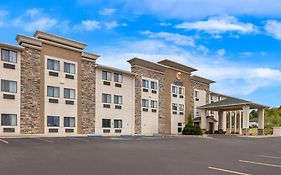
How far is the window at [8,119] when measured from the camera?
26.5 metres

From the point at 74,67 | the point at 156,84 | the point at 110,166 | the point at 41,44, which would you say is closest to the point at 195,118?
the point at 156,84

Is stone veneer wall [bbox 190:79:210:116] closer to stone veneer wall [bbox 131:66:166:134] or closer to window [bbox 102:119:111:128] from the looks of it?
stone veneer wall [bbox 131:66:166:134]

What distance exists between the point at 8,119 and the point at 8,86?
2977mm

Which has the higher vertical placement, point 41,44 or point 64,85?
point 41,44

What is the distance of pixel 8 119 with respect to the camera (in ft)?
88.2

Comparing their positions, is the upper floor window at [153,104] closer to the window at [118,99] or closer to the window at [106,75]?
the window at [118,99]

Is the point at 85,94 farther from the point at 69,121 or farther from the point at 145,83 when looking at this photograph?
the point at 145,83

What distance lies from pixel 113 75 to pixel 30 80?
1029 centimetres

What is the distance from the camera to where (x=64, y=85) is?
3116cm

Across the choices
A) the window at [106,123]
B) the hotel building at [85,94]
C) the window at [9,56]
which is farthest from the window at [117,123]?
the window at [9,56]

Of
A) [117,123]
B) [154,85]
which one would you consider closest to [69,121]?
[117,123]

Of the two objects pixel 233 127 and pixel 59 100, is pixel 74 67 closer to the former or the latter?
pixel 59 100

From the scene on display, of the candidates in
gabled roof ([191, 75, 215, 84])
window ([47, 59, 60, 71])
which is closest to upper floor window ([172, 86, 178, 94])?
gabled roof ([191, 75, 215, 84])

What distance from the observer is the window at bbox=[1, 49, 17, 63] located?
2711 cm
